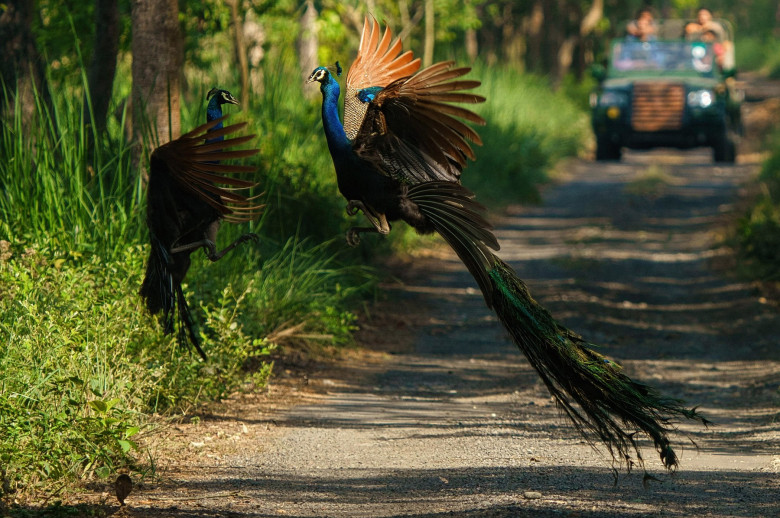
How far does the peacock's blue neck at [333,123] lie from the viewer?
4.43 metres

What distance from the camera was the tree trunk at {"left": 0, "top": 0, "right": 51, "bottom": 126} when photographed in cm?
742

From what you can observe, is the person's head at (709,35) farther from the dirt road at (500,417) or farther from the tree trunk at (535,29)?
the dirt road at (500,417)

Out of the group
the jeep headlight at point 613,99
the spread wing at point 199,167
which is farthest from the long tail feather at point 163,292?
the jeep headlight at point 613,99

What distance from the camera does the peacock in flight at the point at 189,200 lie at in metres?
4.18

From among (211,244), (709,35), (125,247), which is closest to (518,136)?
(709,35)

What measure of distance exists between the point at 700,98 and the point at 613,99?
1414 mm

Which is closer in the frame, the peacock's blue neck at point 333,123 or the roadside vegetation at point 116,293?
the peacock's blue neck at point 333,123

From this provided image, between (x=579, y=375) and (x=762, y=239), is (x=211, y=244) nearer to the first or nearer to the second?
(x=579, y=375)

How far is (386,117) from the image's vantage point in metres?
4.53

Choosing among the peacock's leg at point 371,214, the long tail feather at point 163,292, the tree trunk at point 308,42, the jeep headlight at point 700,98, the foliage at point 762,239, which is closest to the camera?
the peacock's leg at point 371,214

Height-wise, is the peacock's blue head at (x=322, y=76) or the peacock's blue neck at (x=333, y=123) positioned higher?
the peacock's blue head at (x=322, y=76)

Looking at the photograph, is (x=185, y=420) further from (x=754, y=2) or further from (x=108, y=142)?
(x=754, y=2)

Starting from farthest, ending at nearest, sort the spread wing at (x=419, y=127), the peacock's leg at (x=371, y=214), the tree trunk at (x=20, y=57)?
1. the tree trunk at (x=20, y=57)
2. the peacock's leg at (x=371, y=214)
3. the spread wing at (x=419, y=127)

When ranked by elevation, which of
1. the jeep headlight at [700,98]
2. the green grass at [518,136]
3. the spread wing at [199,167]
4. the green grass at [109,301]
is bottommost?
the green grass at [518,136]
